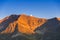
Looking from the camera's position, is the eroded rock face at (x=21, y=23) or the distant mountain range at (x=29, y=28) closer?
the distant mountain range at (x=29, y=28)

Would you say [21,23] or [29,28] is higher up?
[21,23]

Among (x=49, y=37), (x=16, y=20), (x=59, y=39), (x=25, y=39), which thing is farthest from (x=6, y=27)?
(x=59, y=39)

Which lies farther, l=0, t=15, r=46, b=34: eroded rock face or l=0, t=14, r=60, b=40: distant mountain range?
l=0, t=15, r=46, b=34: eroded rock face

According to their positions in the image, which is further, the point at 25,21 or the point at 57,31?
the point at 25,21

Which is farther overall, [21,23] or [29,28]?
[29,28]

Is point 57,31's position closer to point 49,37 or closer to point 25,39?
point 49,37
